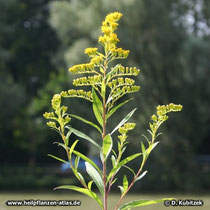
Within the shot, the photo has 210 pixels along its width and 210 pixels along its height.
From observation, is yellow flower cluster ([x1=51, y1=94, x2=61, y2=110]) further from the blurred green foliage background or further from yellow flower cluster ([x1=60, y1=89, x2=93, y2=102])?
the blurred green foliage background

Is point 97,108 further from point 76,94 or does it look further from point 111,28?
point 111,28

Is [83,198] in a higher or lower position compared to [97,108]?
higher

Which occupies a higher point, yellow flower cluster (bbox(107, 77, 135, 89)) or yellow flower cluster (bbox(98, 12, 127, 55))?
yellow flower cluster (bbox(98, 12, 127, 55))

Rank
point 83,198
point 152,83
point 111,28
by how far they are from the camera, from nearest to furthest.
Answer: point 111,28, point 83,198, point 152,83

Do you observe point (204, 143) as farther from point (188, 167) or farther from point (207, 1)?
point (207, 1)

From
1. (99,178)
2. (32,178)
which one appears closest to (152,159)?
(32,178)

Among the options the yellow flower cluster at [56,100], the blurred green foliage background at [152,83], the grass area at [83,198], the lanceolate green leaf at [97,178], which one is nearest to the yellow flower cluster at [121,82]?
the yellow flower cluster at [56,100]

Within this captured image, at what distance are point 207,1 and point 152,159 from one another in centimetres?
735

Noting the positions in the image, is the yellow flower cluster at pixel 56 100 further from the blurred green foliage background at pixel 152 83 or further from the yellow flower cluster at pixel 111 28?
the blurred green foliage background at pixel 152 83

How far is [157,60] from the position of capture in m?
20.3

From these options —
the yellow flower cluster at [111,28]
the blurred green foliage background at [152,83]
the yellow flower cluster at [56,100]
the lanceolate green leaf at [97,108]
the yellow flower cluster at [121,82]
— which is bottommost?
the lanceolate green leaf at [97,108]

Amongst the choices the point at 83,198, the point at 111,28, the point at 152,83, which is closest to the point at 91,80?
the point at 111,28

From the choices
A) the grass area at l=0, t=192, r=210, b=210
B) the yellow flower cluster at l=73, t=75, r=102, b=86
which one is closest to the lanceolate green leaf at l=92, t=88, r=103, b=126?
the yellow flower cluster at l=73, t=75, r=102, b=86

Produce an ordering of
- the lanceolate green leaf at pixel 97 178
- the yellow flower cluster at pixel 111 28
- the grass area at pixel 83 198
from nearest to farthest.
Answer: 1. the yellow flower cluster at pixel 111 28
2. the lanceolate green leaf at pixel 97 178
3. the grass area at pixel 83 198
